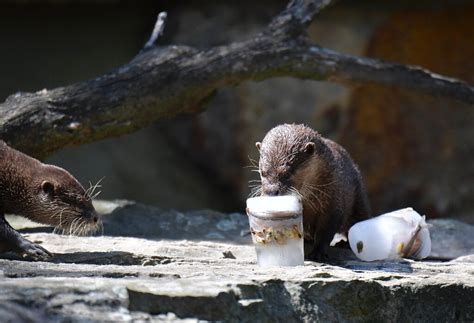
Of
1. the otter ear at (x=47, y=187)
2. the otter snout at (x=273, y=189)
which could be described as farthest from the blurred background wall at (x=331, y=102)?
the otter snout at (x=273, y=189)

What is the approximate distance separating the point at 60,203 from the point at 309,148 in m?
1.33

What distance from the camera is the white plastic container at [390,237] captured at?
4387 mm

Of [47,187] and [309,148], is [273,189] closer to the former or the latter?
[309,148]

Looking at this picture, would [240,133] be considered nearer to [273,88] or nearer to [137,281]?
[273,88]

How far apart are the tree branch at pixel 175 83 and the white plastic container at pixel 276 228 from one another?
198 cm

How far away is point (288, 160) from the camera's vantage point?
4.18 m

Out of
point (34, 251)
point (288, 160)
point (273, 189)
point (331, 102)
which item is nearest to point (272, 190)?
point (273, 189)

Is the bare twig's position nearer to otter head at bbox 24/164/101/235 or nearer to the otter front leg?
otter head at bbox 24/164/101/235

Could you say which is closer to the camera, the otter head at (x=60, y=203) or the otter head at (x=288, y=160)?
the otter head at (x=288, y=160)

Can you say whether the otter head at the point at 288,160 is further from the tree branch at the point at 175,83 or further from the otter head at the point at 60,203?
the tree branch at the point at 175,83

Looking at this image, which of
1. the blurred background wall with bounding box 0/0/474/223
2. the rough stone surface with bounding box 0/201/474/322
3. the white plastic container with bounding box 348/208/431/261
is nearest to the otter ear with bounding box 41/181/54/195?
the rough stone surface with bounding box 0/201/474/322

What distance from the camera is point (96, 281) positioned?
2852mm

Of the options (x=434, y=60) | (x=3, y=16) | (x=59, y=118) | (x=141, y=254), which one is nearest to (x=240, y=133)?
(x=434, y=60)

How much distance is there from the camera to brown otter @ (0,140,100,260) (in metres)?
4.44
